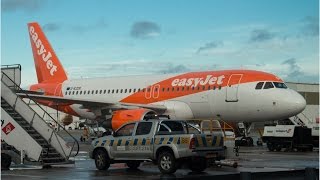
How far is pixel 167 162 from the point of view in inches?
652

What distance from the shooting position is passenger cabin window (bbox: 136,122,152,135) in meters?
17.8

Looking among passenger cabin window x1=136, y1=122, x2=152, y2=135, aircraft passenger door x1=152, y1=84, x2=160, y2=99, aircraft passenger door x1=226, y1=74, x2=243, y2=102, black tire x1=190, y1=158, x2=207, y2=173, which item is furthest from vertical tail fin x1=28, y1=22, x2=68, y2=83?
black tire x1=190, y1=158, x2=207, y2=173

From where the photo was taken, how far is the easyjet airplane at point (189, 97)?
102 ft

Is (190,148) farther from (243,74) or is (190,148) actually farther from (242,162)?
(243,74)

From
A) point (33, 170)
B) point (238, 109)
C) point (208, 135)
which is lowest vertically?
point (33, 170)

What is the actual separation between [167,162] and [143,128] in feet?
5.89

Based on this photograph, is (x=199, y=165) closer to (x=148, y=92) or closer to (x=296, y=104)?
(x=296, y=104)

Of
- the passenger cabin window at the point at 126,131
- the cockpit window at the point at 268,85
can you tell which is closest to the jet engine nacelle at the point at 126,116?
the cockpit window at the point at 268,85

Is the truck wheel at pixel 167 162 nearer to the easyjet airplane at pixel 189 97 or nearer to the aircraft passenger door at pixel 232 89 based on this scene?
the easyjet airplane at pixel 189 97

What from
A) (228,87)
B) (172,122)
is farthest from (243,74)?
(172,122)

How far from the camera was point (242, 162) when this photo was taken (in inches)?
829

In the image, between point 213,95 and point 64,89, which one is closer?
point 213,95

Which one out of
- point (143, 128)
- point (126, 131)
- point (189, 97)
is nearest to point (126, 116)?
point (189, 97)

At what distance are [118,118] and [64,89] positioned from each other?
37.8 feet
